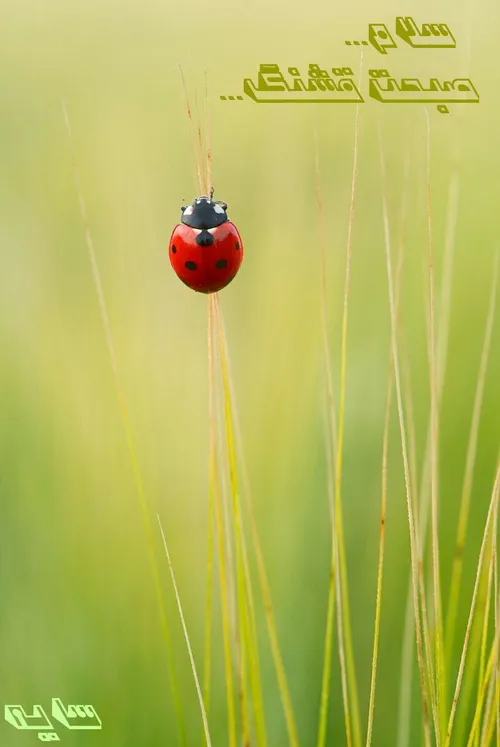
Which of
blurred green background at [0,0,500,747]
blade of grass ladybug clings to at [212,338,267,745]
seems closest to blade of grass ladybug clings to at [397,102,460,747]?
blurred green background at [0,0,500,747]

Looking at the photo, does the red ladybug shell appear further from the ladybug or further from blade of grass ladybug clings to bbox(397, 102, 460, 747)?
blade of grass ladybug clings to bbox(397, 102, 460, 747)

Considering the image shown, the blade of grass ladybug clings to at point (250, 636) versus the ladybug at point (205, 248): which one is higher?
the ladybug at point (205, 248)

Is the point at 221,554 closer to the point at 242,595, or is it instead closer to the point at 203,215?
the point at 242,595

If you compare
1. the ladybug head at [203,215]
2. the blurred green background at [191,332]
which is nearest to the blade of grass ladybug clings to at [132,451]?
the blurred green background at [191,332]

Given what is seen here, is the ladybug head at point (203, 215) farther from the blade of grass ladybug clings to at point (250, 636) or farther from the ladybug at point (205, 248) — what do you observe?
the blade of grass ladybug clings to at point (250, 636)

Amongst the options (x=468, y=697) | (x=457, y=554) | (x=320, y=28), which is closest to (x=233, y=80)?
(x=320, y=28)
